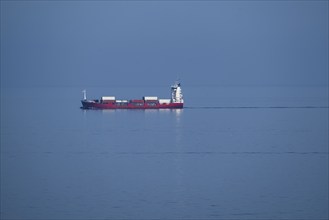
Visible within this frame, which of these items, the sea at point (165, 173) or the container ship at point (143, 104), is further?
the container ship at point (143, 104)

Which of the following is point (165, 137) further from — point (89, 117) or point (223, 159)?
point (89, 117)

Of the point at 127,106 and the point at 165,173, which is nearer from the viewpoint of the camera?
the point at 165,173

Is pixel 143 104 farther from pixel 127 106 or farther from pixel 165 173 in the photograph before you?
pixel 165 173

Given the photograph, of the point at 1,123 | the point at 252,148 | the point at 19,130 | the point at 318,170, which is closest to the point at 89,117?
the point at 1,123

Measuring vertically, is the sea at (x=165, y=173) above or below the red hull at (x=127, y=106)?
below

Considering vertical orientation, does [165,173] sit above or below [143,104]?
below

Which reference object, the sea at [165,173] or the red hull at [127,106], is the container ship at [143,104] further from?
the sea at [165,173]

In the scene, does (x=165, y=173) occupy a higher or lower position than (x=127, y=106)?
lower

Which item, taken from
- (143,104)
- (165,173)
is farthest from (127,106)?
(165,173)

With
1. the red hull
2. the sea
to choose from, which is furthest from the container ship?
the sea

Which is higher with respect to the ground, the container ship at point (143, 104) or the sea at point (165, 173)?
the container ship at point (143, 104)

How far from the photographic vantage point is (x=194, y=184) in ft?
114

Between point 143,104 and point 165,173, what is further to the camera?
point 143,104

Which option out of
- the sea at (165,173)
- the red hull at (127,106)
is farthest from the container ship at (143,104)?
the sea at (165,173)
